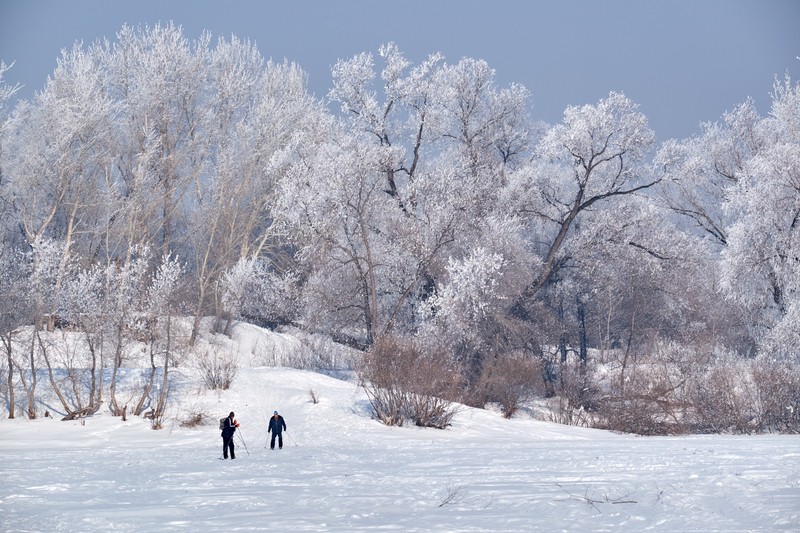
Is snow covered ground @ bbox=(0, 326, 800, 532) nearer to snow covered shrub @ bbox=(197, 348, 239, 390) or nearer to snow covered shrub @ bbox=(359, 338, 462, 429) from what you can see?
snow covered shrub @ bbox=(359, 338, 462, 429)

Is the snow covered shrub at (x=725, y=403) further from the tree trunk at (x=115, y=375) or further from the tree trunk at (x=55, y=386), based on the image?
the tree trunk at (x=55, y=386)

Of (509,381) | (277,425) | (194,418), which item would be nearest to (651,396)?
(509,381)

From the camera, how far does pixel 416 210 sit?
3578cm

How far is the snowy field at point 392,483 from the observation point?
10.1 metres

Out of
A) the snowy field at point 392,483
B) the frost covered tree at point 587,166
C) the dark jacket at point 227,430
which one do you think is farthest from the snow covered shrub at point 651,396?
the dark jacket at point 227,430

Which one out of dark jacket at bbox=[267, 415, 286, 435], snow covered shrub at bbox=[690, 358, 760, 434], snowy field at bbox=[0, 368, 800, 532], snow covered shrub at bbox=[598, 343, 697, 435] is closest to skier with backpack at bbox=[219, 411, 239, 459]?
snowy field at bbox=[0, 368, 800, 532]

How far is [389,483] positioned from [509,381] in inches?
656

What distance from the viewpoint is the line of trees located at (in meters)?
31.2

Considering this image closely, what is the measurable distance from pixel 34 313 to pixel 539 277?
21.0 m

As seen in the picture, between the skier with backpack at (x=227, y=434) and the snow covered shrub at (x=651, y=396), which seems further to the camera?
the snow covered shrub at (x=651, y=396)

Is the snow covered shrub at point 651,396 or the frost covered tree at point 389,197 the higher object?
the frost covered tree at point 389,197

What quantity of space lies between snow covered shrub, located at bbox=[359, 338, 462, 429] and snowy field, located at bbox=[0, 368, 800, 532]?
1.48 metres

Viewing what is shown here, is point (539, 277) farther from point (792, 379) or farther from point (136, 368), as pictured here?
point (136, 368)

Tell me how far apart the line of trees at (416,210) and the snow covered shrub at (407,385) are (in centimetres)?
127
